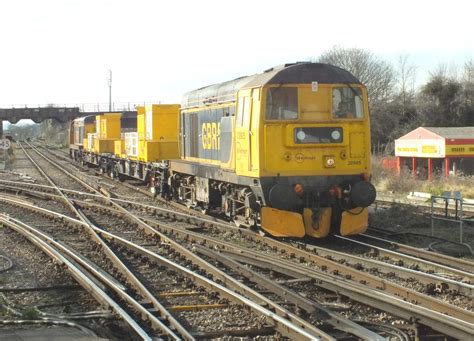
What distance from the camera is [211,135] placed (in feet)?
50.5

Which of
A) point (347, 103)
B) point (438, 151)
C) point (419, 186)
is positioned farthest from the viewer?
point (438, 151)

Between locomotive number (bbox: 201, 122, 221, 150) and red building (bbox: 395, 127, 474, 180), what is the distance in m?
23.6

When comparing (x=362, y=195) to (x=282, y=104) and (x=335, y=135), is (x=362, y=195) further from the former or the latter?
(x=282, y=104)

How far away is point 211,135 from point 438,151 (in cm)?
2638

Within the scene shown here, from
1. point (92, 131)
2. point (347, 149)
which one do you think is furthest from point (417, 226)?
point (92, 131)

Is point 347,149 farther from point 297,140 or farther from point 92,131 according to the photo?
point 92,131

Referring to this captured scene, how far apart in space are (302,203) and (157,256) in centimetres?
317

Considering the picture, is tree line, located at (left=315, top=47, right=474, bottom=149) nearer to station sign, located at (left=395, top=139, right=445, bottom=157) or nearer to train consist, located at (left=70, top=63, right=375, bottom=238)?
station sign, located at (left=395, top=139, right=445, bottom=157)

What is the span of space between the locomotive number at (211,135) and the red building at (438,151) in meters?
23.6

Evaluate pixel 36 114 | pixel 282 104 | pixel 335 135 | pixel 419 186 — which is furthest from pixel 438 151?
pixel 36 114

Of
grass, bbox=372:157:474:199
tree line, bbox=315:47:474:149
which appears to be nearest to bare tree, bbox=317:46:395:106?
tree line, bbox=315:47:474:149

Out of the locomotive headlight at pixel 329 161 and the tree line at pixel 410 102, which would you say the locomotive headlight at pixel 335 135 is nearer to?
the locomotive headlight at pixel 329 161

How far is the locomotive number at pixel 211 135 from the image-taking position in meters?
14.8

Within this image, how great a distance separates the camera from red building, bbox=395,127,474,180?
124 feet
